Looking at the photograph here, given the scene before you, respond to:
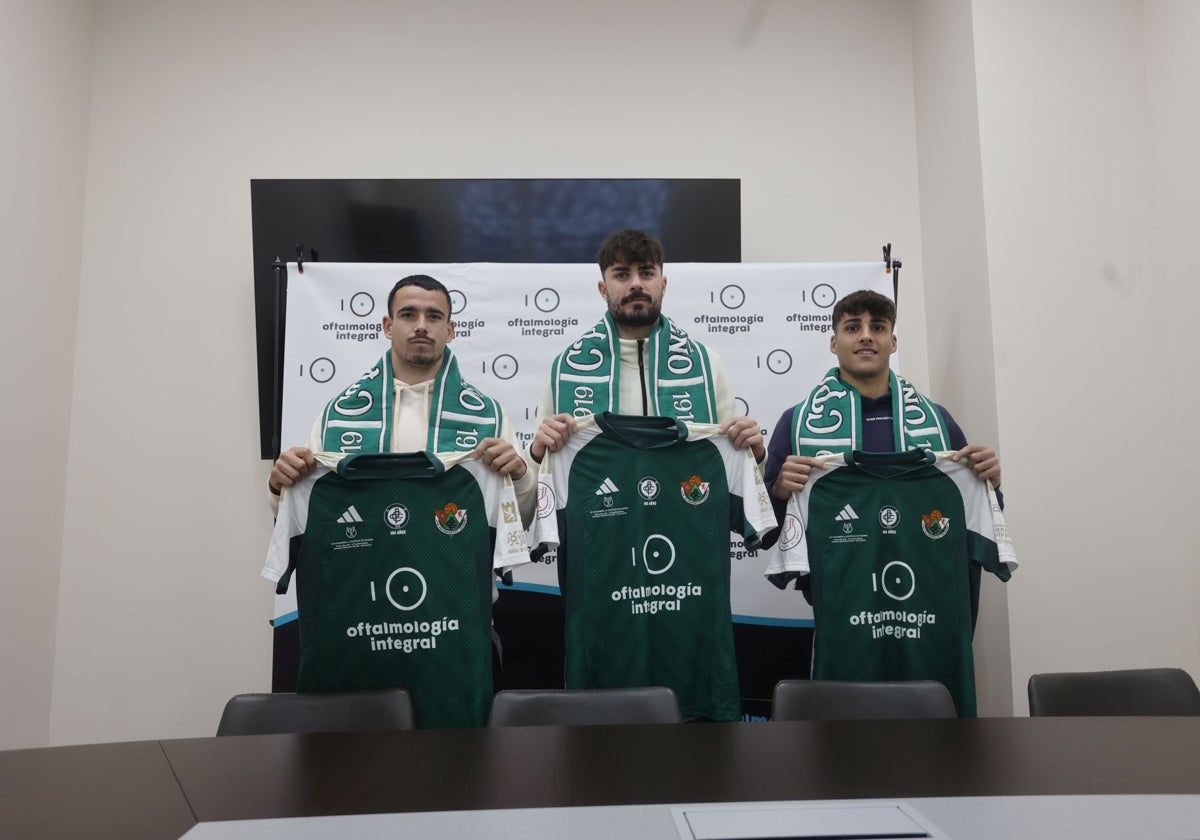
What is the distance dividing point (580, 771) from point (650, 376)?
6.54 ft

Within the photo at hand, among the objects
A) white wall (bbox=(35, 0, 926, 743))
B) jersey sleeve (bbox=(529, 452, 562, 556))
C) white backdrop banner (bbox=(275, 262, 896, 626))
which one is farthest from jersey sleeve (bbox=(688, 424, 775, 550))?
white wall (bbox=(35, 0, 926, 743))

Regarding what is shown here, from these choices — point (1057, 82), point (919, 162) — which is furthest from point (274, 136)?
point (1057, 82)

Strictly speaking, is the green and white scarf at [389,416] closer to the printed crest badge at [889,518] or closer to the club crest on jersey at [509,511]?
the club crest on jersey at [509,511]

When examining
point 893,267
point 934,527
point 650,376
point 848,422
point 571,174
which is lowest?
point 934,527

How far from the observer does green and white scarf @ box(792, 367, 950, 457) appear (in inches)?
122

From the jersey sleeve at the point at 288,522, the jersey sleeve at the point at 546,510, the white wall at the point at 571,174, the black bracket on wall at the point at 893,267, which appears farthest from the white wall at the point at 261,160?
the jersey sleeve at the point at 546,510

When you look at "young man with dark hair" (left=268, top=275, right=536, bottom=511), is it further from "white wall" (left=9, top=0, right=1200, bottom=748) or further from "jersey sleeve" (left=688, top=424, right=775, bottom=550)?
"white wall" (left=9, top=0, right=1200, bottom=748)

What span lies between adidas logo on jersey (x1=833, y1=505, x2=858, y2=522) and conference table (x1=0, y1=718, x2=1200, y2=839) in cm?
127

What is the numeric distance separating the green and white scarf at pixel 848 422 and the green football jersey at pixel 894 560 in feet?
0.57

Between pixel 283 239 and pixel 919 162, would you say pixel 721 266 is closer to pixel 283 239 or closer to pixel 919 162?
pixel 919 162

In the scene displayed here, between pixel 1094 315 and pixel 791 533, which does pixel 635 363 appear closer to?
pixel 791 533

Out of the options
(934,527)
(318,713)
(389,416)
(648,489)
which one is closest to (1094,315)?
(934,527)

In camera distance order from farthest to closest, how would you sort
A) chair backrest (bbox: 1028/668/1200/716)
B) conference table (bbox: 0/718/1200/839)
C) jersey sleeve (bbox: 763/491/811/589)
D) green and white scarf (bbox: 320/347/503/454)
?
green and white scarf (bbox: 320/347/503/454) → jersey sleeve (bbox: 763/491/811/589) → chair backrest (bbox: 1028/668/1200/716) → conference table (bbox: 0/718/1200/839)

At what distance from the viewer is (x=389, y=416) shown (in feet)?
10.0
